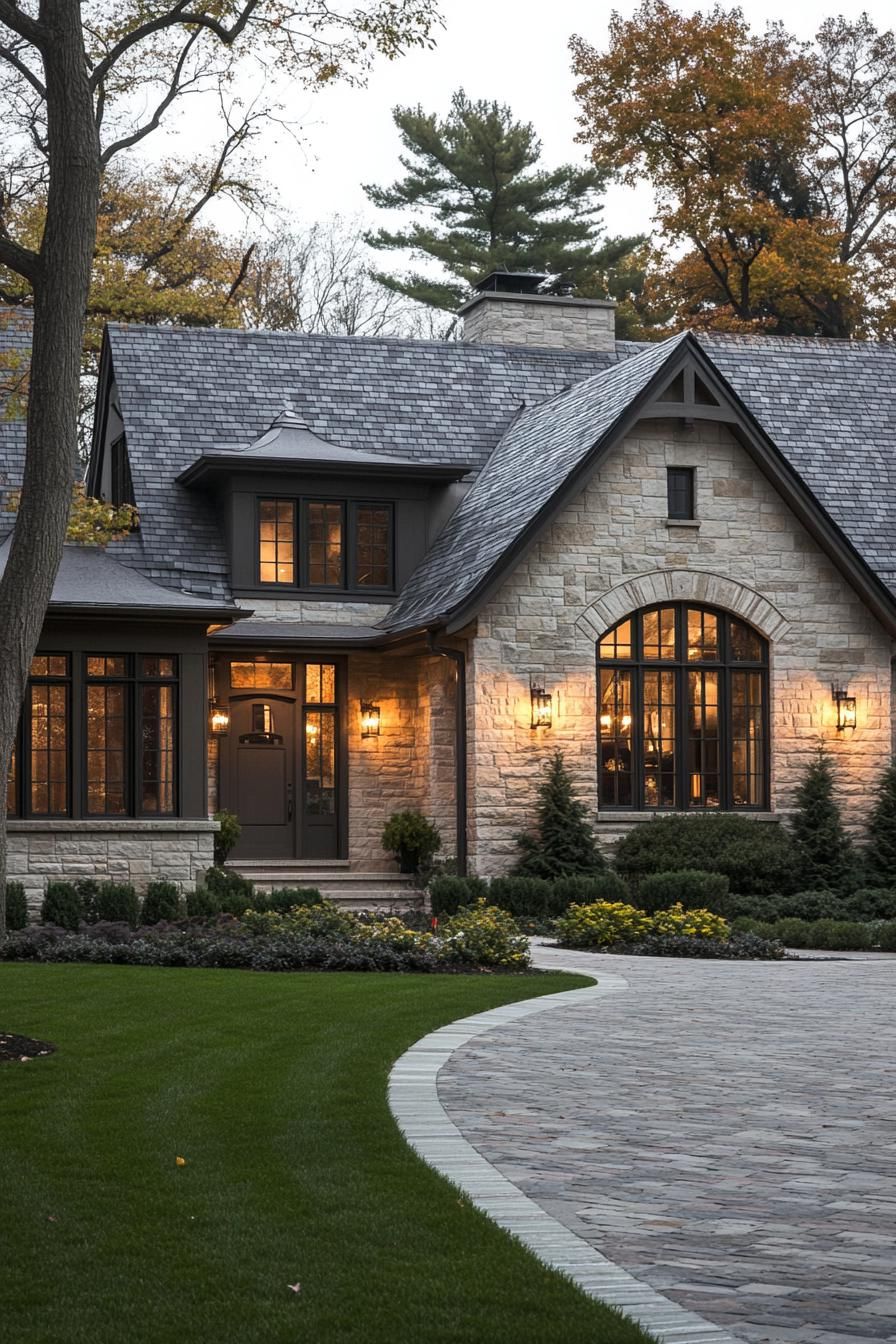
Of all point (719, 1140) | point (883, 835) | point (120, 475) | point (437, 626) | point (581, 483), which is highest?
point (120, 475)

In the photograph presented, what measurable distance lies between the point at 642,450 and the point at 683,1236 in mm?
17525

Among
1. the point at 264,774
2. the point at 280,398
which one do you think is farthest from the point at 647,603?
the point at 280,398

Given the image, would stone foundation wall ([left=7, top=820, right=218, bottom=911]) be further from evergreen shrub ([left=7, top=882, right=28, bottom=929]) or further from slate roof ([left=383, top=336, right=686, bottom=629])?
slate roof ([left=383, top=336, right=686, bottom=629])

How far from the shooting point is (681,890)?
65.4 ft

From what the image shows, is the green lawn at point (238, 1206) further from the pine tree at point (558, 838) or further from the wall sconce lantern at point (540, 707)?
the wall sconce lantern at point (540, 707)

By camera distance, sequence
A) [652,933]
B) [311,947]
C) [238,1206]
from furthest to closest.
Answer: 1. [652,933]
2. [311,947]
3. [238,1206]

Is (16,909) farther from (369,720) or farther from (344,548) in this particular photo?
(344,548)

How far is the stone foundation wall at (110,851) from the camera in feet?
69.2

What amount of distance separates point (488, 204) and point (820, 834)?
26.5 meters

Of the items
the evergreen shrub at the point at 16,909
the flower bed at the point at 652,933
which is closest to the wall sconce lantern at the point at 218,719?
the evergreen shrub at the point at 16,909

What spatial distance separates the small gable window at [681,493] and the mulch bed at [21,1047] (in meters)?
14.4

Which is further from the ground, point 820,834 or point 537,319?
point 537,319

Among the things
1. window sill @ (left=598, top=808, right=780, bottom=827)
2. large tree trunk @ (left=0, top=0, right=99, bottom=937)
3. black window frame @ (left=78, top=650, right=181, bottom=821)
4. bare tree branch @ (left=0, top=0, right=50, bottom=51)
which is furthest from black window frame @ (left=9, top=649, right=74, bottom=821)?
bare tree branch @ (left=0, top=0, right=50, bottom=51)

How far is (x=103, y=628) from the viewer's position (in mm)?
21766
